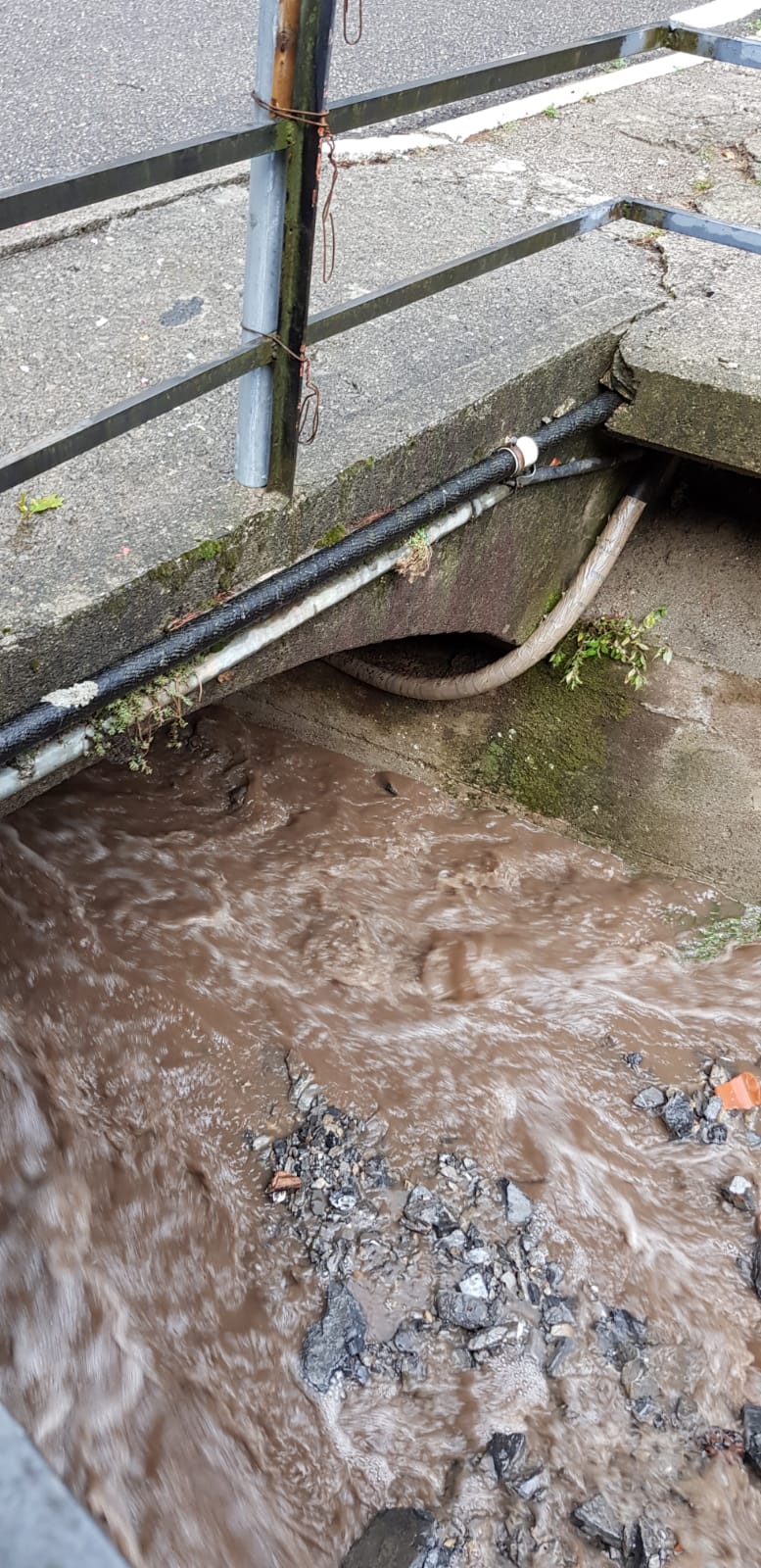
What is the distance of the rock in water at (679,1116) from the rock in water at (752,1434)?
73 centimetres

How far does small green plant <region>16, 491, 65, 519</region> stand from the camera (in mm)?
2211

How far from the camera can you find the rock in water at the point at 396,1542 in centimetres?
239

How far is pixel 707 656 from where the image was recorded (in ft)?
11.9

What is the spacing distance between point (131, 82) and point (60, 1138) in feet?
12.5

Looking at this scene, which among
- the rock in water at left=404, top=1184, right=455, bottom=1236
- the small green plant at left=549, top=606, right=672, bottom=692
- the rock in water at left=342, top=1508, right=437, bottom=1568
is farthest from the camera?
the small green plant at left=549, top=606, right=672, bottom=692

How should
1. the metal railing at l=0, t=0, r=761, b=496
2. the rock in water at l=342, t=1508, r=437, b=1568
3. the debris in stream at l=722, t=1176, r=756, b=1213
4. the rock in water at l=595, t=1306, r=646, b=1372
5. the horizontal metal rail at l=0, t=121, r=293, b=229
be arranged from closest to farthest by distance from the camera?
1. the horizontal metal rail at l=0, t=121, r=293, b=229
2. the metal railing at l=0, t=0, r=761, b=496
3. the rock in water at l=342, t=1508, r=437, b=1568
4. the rock in water at l=595, t=1306, r=646, b=1372
5. the debris in stream at l=722, t=1176, r=756, b=1213

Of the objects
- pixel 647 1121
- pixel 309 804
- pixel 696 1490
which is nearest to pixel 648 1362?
pixel 696 1490

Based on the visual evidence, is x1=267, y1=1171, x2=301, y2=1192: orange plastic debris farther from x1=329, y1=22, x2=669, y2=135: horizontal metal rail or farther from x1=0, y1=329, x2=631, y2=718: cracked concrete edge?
x1=329, y1=22, x2=669, y2=135: horizontal metal rail

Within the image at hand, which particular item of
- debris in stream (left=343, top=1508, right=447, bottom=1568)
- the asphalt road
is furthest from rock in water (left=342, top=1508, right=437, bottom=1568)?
the asphalt road

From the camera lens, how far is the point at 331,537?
2.46 meters

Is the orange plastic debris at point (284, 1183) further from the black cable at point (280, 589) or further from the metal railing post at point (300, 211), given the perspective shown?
the metal railing post at point (300, 211)

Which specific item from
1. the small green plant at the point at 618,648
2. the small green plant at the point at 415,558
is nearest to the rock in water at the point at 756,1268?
the small green plant at the point at 618,648

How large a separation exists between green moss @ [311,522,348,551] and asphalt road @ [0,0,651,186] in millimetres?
1816

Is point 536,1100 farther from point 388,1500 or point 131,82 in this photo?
point 131,82
